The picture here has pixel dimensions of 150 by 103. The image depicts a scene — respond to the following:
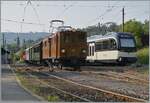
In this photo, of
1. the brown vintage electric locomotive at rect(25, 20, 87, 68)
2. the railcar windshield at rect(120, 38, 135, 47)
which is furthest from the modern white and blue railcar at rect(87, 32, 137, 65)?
the brown vintage electric locomotive at rect(25, 20, 87, 68)

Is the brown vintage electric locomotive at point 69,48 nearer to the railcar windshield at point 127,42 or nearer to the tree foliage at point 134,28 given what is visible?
the railcar windshield at point 127,42

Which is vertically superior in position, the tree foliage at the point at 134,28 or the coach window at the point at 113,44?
the tree foliage at the point at 134,28

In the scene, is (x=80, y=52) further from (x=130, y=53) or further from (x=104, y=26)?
(x=104, y=26)

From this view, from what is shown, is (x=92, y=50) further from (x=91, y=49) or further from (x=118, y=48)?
(x=118, y=48)

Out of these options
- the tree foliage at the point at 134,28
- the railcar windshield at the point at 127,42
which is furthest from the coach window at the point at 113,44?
the tree foliage at the point at 134,28

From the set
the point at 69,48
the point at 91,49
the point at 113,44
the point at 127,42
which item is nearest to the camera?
the point at 69,48

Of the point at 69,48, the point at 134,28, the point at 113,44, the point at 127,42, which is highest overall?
the point at 134,28

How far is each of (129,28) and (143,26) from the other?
342 centimetres

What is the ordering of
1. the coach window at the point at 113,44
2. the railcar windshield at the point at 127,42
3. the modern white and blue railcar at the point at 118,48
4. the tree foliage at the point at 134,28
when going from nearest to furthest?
1. the modern white and blue railcar at the point at 118,48
2. the railcar windshield at the point at 127,42
3. the coach window at the point at 113,44
4. the tree foliage at the point at 134,28

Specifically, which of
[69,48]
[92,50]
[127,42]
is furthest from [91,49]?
[69,48]

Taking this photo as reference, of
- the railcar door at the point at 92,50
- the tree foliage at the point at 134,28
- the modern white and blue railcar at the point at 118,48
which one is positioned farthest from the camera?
the tree foliage at the point at 134,28

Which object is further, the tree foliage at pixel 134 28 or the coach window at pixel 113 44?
the tree foliage at pixel 134 28

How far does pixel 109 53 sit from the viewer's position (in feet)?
129

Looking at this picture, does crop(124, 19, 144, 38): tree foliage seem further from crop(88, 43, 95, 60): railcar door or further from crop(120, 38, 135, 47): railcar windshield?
crop(120, 38, 135, 47): railcar windshield
